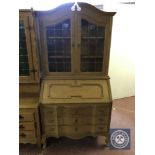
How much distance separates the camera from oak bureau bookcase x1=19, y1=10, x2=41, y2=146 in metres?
2.04

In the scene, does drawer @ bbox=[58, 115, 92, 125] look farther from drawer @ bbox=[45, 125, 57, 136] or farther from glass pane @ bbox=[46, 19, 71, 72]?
glass pane @ bbox=[46, 19, 71, 72]

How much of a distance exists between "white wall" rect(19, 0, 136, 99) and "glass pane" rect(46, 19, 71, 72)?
85 cm

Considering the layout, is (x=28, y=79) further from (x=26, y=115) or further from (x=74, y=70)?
(x=74, y=70)

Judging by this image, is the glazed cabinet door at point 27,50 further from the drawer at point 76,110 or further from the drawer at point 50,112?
the drawer at point 76,110

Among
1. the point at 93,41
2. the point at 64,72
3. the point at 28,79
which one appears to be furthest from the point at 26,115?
the point at 93,41

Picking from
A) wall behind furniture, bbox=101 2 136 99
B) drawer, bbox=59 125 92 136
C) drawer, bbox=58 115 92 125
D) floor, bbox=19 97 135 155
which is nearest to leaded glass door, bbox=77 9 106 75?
drawer, bbox=58 115 92 125

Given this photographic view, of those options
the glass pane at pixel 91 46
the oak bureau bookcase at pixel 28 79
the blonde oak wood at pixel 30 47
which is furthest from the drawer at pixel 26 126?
the glass pane at pixel 91 46

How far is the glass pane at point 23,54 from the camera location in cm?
206

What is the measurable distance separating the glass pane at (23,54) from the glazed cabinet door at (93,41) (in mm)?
563

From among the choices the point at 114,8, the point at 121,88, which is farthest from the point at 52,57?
the point at 121,88

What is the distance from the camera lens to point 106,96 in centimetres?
214
